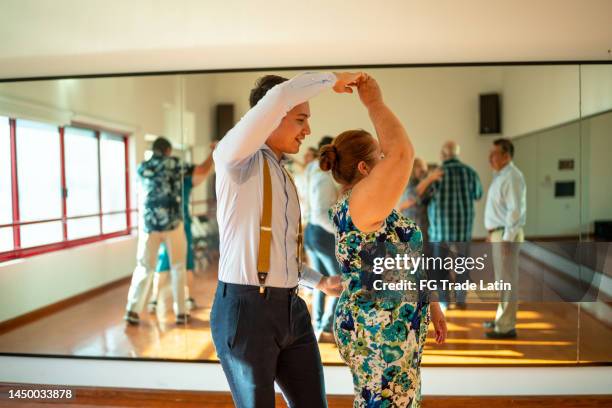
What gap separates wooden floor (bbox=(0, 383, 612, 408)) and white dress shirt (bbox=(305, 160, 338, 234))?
3.50 feet

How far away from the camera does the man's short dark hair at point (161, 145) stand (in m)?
3.32

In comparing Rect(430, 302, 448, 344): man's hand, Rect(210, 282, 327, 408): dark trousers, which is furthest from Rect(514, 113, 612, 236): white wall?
Rect(210, 282, 327, 408): dark trousers

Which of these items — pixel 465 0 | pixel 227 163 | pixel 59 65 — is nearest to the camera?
pixel 227 163

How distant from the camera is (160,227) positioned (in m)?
3.38

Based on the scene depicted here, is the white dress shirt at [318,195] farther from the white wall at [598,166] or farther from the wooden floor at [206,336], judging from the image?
the white wall at [598,166]

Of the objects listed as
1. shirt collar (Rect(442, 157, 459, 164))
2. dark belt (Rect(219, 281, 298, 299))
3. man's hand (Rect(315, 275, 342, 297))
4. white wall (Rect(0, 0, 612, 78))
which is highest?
white wall (Rect(0, 0, 612, 78))

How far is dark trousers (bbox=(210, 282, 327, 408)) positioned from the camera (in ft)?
5.03

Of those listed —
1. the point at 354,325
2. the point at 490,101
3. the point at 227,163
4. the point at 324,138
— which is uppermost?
the point at 490,101

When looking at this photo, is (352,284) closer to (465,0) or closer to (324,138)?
(324,138)

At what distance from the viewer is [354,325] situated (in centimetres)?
158

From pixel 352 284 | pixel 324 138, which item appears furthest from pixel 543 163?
pixel 352 284

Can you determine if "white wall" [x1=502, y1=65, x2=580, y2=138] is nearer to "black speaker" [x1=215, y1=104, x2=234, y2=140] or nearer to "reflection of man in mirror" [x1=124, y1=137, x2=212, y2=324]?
"black speaker" [x1=215, y1=104, x2=234, y2=140]

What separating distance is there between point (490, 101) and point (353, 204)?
195 centimetres

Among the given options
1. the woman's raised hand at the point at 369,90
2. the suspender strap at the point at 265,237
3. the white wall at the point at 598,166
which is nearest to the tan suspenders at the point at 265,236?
the suspender strap at the point at 265,237
